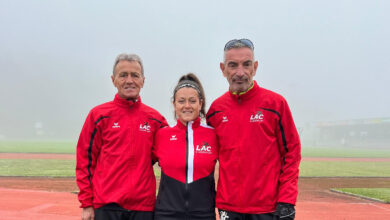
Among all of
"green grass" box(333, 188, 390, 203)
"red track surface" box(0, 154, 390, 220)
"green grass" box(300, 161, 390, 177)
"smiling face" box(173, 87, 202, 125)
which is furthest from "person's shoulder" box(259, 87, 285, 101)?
"green grass" box(300, 161, 390, 177)

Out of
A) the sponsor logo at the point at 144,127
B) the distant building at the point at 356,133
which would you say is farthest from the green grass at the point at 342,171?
the distant building at the point at 356,133

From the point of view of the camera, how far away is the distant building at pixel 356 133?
8100 centimetres

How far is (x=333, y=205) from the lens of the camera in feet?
29.0

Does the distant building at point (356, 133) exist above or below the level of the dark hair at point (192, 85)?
below

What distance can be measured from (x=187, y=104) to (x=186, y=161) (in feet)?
1.65

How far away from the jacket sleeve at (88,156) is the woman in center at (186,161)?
54 cm

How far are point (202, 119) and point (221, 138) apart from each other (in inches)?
15.0

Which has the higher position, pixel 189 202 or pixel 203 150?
pixel 203 150

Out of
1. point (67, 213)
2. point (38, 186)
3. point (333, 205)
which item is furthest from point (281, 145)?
point (38, 186)

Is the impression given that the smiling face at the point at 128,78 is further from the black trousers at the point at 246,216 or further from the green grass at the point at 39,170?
the green grass at the point at 39,170

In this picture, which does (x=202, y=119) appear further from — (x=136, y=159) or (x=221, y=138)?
(x=136, y=159)

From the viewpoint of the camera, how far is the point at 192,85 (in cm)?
316

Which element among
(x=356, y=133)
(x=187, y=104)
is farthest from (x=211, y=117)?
(x=356, y=133)

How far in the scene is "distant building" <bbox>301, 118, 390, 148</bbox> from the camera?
3189 inches
